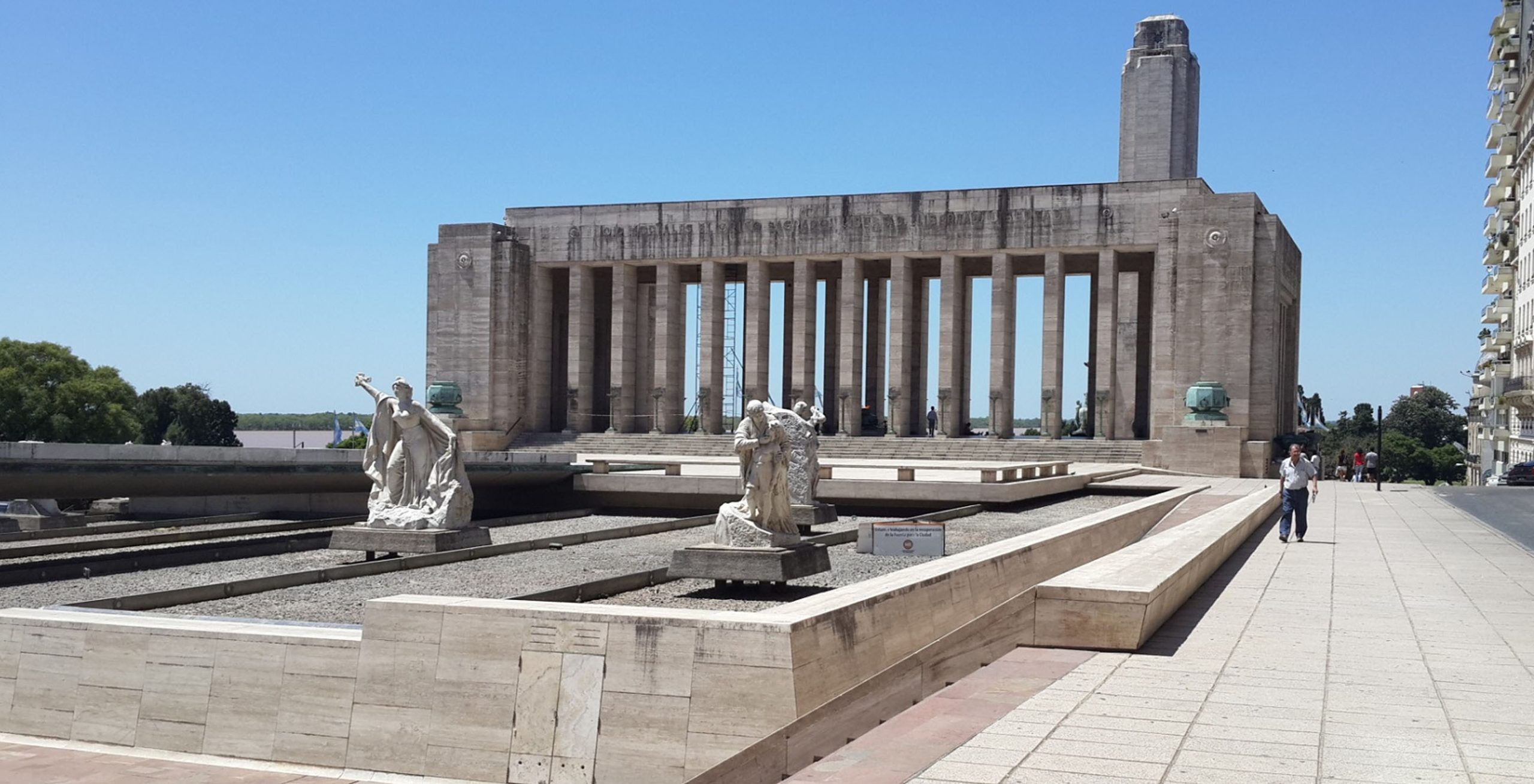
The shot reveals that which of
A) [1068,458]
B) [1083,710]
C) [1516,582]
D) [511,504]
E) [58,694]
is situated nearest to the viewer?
[1083,710]

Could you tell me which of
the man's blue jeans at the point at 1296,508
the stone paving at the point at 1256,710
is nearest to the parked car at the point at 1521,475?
the man's blue jeans at the point at 1296,508

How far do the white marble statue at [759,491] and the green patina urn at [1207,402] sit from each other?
25.5 metres

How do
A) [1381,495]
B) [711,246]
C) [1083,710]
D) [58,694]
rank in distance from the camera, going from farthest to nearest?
1. [711,246]
2. [1381,495]
3. [58,694]
4. [1083,710]

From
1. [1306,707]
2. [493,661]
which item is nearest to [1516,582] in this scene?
[1306,707]

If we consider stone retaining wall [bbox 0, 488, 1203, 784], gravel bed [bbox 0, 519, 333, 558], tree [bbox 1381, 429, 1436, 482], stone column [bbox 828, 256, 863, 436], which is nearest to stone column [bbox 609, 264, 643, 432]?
stone column [bbox 828, 256, 863, 436]

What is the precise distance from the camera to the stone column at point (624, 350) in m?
45.2

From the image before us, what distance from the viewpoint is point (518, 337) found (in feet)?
152

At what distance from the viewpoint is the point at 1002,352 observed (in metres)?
41.2

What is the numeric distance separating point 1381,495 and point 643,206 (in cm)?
2423

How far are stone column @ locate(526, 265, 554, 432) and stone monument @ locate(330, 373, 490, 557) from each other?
1127 inches

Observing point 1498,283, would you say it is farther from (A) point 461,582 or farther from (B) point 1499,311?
(A) point 461,582

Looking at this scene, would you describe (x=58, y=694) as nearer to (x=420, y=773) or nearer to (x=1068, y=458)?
(x=420, y=773)

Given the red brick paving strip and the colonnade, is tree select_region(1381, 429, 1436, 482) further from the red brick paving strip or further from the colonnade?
the red brick paving strip

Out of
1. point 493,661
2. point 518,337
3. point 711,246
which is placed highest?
point 711,246
